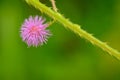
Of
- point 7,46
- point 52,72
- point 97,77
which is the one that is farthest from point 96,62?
point 7,46

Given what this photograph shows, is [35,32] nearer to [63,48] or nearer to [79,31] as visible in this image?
[79,31]

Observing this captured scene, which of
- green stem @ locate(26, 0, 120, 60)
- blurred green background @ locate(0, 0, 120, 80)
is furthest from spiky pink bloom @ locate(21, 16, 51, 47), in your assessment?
blurred green background @ locate(0, 0, 120, 80)

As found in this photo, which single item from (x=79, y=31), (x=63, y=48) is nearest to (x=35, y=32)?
(x=79, y=31)

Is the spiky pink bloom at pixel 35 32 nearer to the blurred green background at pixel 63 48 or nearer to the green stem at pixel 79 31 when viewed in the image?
the green stem at pixel 79 31

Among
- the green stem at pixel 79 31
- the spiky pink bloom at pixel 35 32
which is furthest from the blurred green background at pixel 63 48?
the green stem at pixel 79 31

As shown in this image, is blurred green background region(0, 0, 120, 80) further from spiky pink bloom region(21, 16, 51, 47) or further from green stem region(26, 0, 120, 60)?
green stem region(26, 0, 120, 60)
